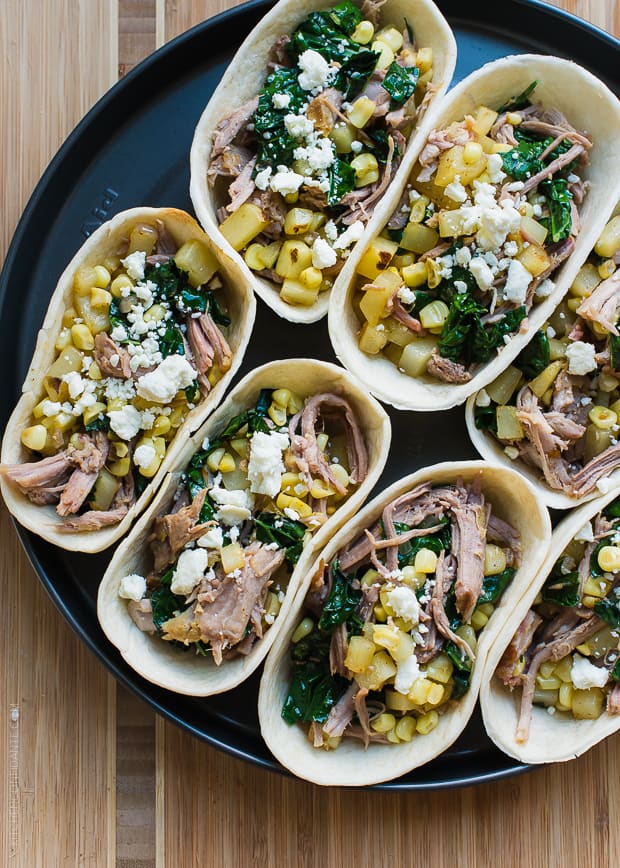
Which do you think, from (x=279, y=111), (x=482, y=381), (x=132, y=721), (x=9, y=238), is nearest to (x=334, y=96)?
(x=279, y=111)

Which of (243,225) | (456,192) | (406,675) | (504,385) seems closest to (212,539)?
(406,675)

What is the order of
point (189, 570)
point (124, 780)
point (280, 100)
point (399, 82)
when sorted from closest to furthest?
point (189, 570)
point (280, 100)
point (399, 82)
point (124, 780)

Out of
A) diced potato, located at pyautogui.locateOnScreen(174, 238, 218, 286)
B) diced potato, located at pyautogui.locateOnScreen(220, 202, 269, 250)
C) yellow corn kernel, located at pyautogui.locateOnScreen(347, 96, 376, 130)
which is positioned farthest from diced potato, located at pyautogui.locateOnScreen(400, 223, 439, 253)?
diced potato, located at pyautogui.locateOnScreen(174, 238, 218, 286)

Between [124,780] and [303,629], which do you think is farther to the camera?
[124,780]

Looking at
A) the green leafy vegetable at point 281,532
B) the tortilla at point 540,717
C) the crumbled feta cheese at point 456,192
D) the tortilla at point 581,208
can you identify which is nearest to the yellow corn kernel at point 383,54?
the tortilla at point 581,208

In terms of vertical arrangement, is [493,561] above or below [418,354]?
below

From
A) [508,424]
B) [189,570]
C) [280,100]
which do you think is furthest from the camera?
[508,424]

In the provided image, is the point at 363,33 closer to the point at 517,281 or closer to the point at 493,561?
the point at 517,281

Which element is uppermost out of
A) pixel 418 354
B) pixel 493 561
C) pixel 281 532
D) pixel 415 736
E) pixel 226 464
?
pixel 418 354
